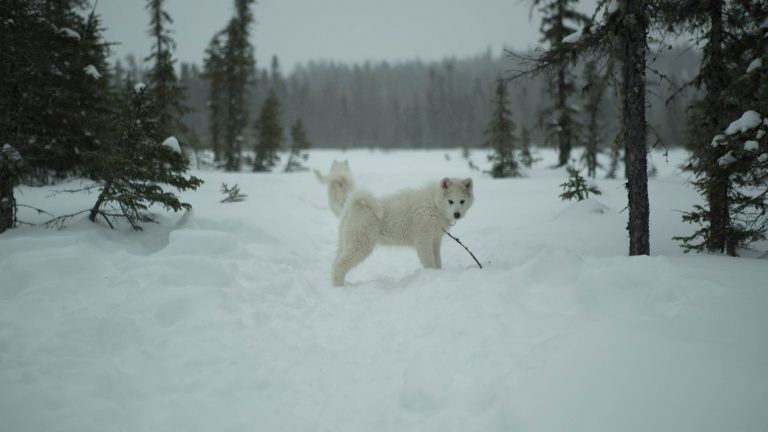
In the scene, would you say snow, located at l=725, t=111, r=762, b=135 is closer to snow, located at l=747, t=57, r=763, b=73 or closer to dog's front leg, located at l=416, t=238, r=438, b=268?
snow, located at l=747, t=57, r=763, b=73

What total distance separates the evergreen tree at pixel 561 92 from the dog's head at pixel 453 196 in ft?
51.3

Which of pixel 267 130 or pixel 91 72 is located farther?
pixel 267 130

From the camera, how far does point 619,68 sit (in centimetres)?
530

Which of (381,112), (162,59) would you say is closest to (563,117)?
(162,59)

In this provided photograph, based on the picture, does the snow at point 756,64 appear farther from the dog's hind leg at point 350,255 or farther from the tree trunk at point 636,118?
the dog's hind leg at point 350,255

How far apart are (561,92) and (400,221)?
756 inches

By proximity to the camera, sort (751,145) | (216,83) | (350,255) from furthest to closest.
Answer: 1. (216,83)
2. (350,255)
3. (751,145)

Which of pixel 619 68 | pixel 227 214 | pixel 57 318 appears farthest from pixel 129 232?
pixel 619 68

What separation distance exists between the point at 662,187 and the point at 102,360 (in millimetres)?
15964

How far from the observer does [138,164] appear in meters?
6.55

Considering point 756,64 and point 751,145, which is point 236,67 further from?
point 751,145

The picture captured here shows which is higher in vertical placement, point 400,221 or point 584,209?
→ point 400,221

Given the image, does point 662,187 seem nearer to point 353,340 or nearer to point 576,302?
point 576,302

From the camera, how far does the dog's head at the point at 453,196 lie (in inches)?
242
